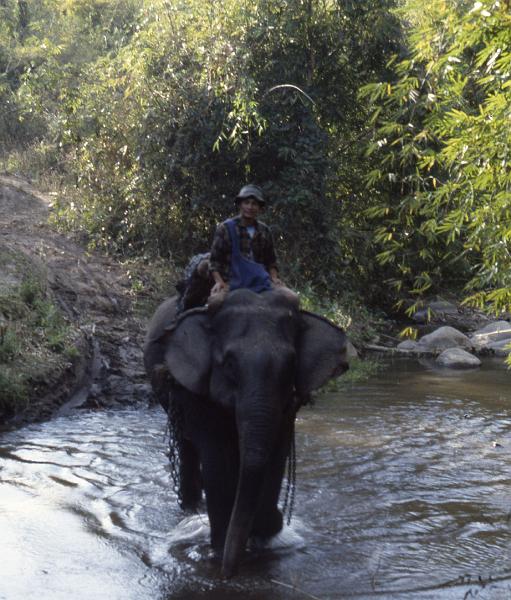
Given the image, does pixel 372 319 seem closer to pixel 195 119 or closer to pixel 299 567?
pixel 195 119

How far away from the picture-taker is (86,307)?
1272 centimetres

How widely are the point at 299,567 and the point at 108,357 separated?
634 cm

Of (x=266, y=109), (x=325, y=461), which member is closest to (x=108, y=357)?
(x=325, y=461)

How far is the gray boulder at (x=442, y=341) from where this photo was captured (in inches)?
615

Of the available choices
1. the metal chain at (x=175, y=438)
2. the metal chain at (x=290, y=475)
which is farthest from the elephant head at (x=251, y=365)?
the metal chain at (x=175, y=438)

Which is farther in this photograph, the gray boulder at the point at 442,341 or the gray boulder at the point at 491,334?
the gray boulder at the point at 491,334

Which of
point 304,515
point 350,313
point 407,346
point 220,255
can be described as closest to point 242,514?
point 220,255

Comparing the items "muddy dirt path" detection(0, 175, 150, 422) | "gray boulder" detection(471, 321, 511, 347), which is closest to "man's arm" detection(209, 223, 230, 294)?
"muddy dirt path" detection(0, 175, 150, 422)

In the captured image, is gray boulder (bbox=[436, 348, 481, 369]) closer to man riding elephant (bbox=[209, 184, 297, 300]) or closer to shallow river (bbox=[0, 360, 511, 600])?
shallow river (bbox=[0, 360, 511, 600])

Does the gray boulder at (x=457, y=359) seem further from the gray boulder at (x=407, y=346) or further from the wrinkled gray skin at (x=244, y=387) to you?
the wrinkled gray skin at (x=244, y=387)

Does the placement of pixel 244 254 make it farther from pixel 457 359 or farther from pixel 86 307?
pixel 457 359

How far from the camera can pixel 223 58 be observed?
48.0 ft

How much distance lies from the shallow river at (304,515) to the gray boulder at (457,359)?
147 inches

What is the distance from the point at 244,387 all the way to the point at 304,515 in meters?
2.09
